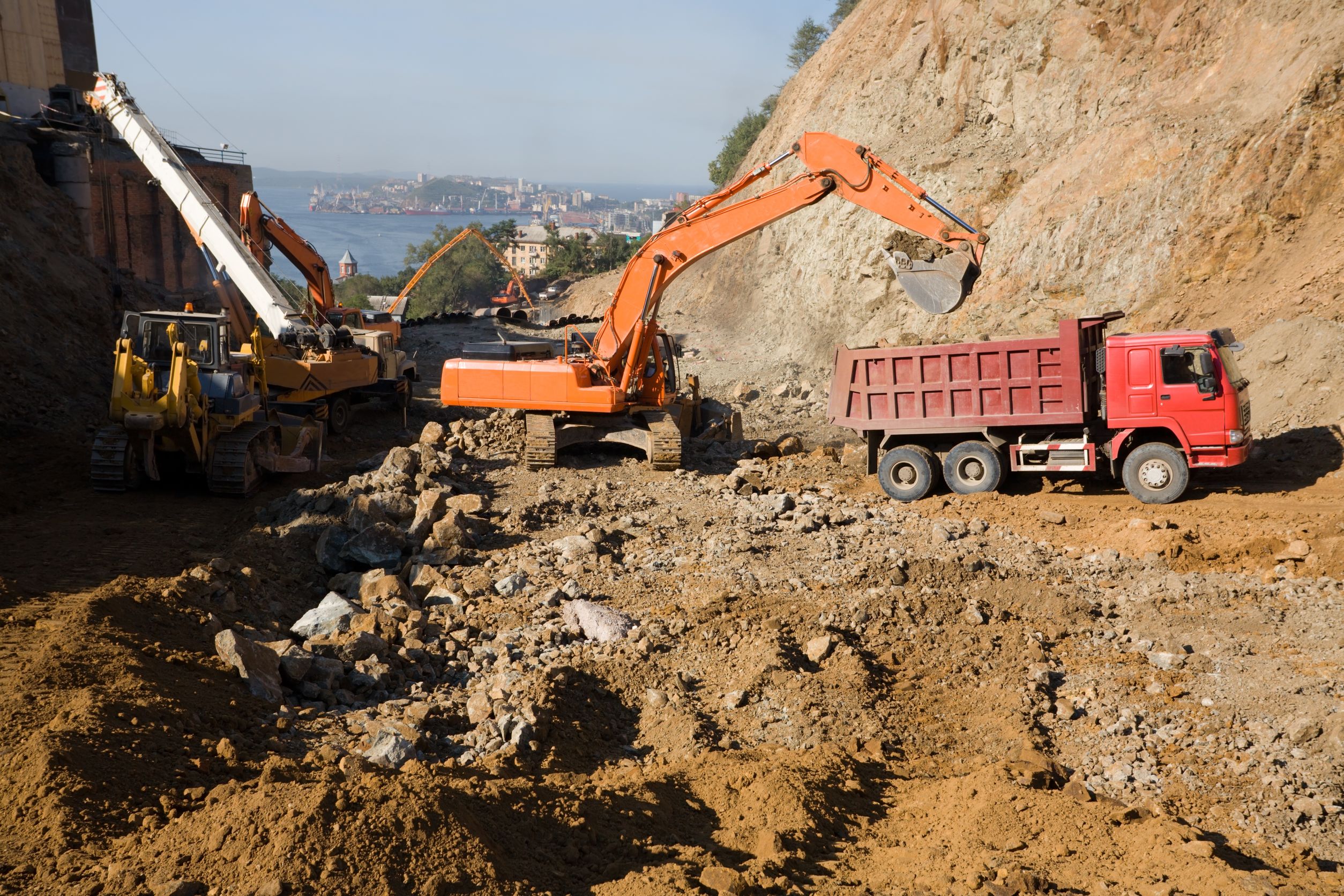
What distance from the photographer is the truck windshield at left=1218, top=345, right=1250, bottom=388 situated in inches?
476

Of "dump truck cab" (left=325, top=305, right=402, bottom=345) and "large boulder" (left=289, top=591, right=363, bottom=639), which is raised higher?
"dump truck cab" (left=325, top=305, right=402, bottom=345)

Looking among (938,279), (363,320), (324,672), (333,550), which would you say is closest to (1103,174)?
(938,279)

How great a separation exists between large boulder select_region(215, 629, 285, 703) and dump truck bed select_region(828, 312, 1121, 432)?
28.0 feet

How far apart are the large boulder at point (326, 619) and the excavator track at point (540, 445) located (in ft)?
18.4

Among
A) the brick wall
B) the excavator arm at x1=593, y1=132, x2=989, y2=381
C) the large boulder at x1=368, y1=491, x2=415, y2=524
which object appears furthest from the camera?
the brick wall

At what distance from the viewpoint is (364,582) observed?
991cm

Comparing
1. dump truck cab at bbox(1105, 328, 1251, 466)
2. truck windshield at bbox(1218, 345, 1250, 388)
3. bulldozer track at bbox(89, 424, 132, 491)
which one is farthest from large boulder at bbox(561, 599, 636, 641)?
truck windshield at bbox(1218, 345, 1250, 388)

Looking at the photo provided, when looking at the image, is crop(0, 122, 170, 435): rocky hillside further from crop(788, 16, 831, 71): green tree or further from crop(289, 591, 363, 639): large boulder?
crop(788, 16, 831, 71): green tree

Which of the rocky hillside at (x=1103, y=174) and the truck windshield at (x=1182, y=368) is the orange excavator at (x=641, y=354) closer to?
the truck windshield at (x=1182, y=368)

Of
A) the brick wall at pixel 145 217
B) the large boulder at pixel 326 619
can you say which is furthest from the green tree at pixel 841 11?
the large boulder at pixel 326 619

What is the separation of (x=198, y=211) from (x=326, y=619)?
12.4 metres

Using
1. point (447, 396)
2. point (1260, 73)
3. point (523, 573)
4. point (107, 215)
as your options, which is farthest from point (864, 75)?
point (523, 573)

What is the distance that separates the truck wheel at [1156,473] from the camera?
12367mm

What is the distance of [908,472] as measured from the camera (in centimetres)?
1363
